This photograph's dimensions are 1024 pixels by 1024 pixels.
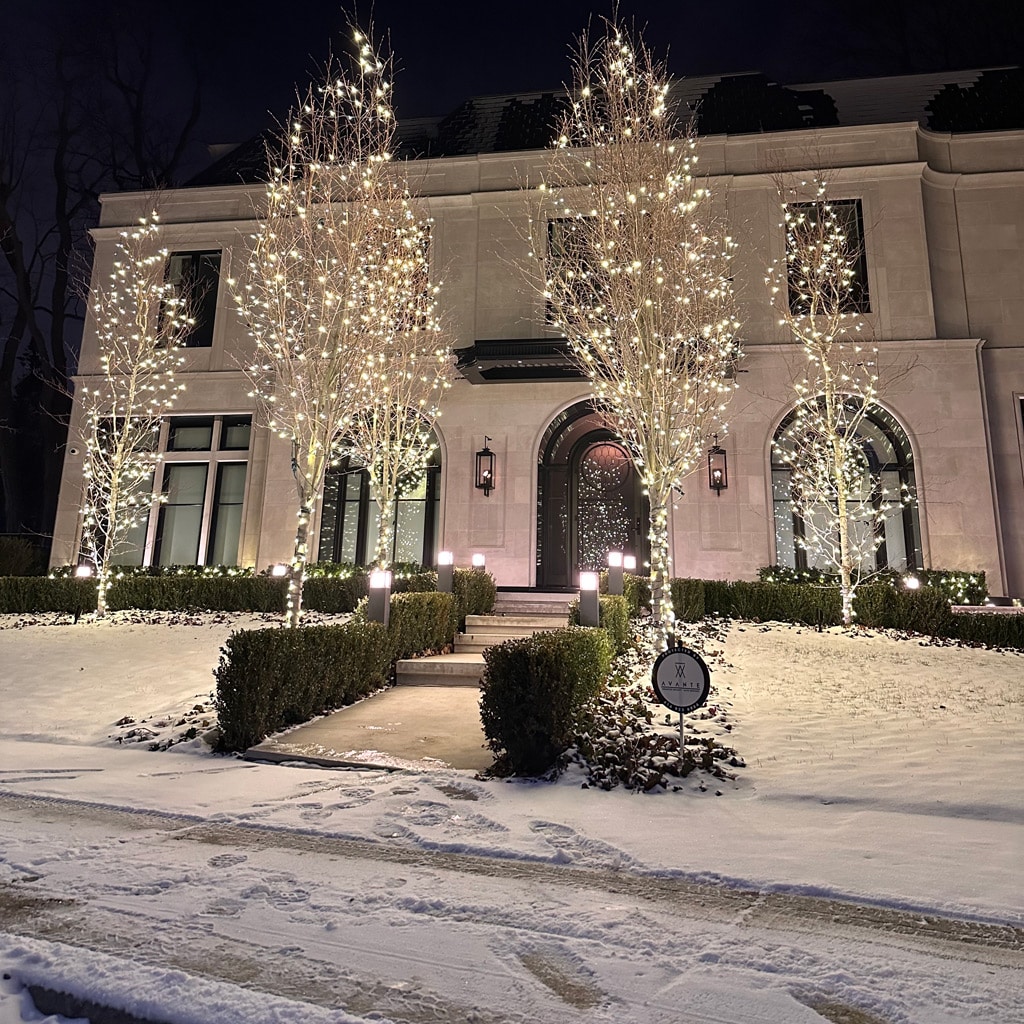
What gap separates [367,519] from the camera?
1596 centimetres

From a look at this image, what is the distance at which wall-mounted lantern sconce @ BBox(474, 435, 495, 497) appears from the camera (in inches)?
582

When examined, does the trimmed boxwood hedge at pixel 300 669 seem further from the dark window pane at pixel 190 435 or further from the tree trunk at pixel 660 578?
the dark window pane at pixel 190 435

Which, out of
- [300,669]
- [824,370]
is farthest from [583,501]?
[300,669]

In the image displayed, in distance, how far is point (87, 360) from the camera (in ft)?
55.3

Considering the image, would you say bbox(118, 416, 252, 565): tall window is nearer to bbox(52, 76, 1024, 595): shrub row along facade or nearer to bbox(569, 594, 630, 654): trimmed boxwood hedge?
bbox(52, 76, 1024, 595): shrub row along facade

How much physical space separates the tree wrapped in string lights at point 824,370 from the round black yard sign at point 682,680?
27.9 feet

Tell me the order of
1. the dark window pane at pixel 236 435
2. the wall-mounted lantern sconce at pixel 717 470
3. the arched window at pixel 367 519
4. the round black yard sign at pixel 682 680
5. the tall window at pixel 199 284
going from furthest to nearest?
the tall window at pixel 199 284 < the dark window pane at pixel 236 435 < the arched window at pixel 367 519 < the wall-mounted lantern sconce at pixel 717 470 < the round black yard sign at pixel 682 680

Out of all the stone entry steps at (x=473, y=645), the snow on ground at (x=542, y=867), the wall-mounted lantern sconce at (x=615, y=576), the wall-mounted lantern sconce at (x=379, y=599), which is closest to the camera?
the snow on ground at (x=542, y=867)

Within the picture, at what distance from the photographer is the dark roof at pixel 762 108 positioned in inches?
644

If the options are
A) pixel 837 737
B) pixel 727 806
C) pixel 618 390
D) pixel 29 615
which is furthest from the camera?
pixel 29 615

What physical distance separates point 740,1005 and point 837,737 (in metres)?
4.21

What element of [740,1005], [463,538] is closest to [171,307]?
[463,538]

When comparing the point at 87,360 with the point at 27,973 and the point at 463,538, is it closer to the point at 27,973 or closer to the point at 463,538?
the point at 463,538

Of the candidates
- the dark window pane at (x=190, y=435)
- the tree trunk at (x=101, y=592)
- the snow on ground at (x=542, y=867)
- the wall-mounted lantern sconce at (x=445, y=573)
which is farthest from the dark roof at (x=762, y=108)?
the snow on ground at (x=542, y=867)
